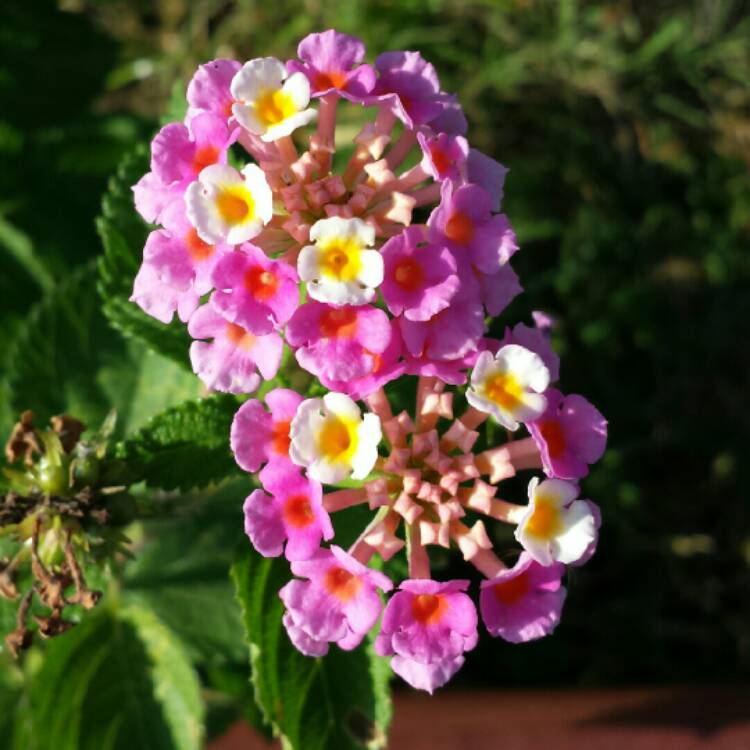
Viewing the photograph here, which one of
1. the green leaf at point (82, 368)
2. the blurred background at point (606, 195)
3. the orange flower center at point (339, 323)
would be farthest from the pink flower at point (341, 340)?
the blurred background at point (606, 195)

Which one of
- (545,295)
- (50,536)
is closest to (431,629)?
(50,536)

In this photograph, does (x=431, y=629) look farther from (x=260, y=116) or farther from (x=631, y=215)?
(x=631, y=215)

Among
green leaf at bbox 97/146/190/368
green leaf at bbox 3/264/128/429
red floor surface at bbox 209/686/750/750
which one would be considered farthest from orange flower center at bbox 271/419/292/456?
red floor surface at bbox 209/686/750/750

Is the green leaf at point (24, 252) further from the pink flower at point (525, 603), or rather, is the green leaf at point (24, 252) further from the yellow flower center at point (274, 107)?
the pink flower at point (525, 603)

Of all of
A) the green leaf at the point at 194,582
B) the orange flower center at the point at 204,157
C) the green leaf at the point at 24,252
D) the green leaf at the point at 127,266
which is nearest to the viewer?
the orange flower center at the point at 204,157

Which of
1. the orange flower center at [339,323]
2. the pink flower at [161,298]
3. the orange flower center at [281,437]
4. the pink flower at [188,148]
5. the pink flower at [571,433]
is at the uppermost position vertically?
the pink flower at [188,148]

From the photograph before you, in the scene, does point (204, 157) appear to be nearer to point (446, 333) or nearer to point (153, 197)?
point (153, 197)

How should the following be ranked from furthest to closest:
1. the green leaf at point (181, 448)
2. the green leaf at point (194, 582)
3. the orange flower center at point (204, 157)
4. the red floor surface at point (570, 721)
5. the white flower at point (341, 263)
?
the red floor surface at point (570, 721), the green leaf at point (194, 582), the green leaf at point (181, 448), the orange flower center at point (204, 157), the white flower at point (341, 263)
